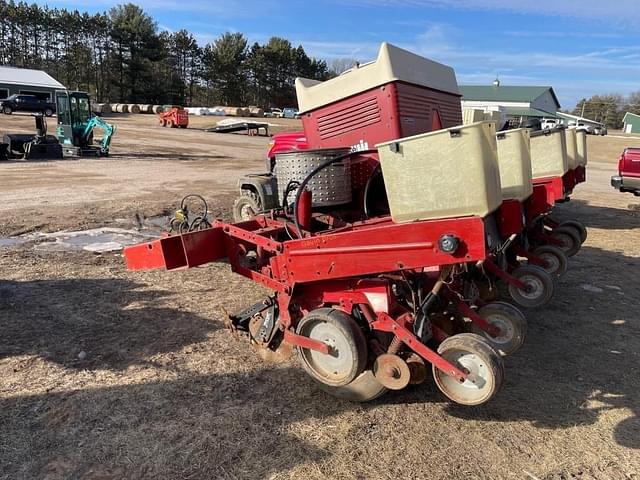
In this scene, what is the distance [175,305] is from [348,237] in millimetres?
2476

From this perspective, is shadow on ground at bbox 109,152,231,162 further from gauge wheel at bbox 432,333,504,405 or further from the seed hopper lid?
gauge wheel at bbox 432,333,504,405

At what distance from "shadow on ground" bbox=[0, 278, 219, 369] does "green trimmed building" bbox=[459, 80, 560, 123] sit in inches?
2370

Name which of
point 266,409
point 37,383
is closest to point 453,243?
point 266,409

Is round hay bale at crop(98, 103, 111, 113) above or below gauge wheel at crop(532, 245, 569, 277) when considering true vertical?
above

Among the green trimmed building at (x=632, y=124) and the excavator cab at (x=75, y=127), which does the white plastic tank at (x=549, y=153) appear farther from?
the green trimmed building at (x=632, y=124)

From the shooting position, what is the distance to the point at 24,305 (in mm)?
4781

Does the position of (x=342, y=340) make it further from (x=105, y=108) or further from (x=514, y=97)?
(x=514, y=97)

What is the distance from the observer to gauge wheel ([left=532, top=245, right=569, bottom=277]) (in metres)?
5.68

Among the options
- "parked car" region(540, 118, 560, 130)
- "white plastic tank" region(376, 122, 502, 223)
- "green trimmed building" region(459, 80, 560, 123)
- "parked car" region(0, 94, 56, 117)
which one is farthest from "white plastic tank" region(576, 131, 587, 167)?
"green trimmed building" region(459, 80, 560, 123)

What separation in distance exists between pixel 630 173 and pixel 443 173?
30.5 feet

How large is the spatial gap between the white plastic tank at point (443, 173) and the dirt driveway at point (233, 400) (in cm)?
132

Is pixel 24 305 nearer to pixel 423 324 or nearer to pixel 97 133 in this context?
→ pixel 423 324

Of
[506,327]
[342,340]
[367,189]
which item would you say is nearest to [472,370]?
[342,340]

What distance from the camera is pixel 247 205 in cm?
746
